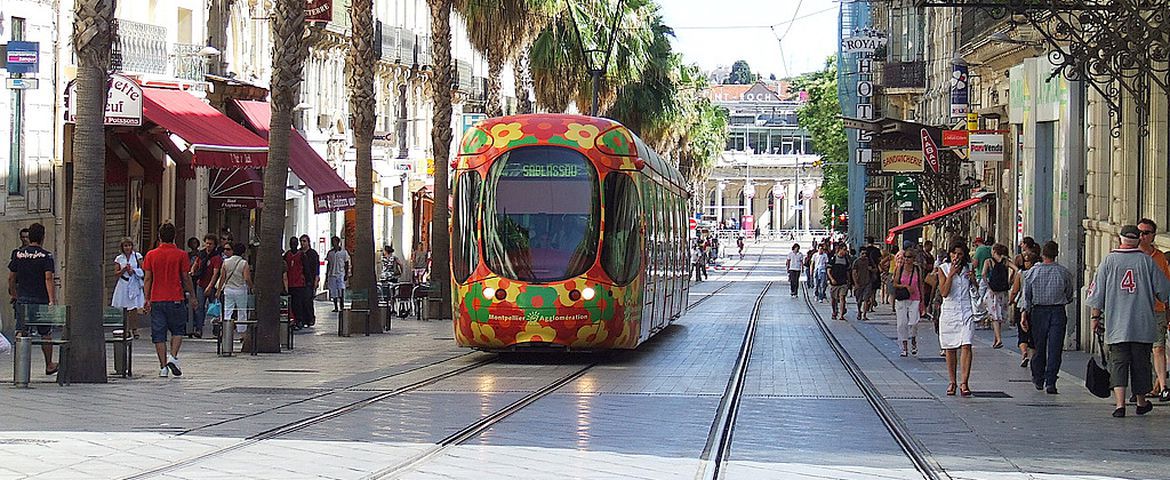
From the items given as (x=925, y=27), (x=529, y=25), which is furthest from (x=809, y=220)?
(x=529, y=25)

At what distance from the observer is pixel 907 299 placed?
25.4 metres

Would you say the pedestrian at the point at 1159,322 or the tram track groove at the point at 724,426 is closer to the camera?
the tram track groove at the point at 724,426

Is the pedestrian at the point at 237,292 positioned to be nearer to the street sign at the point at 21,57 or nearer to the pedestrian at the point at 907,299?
the street sign at the point at 21,57

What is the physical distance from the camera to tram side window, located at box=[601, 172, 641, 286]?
21953 millimetres

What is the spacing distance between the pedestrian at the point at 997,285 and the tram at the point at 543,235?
768 centimetres

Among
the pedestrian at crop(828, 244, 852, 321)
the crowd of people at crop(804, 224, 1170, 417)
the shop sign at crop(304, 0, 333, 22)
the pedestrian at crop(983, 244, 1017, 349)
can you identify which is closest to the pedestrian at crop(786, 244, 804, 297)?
the pedestrian at crop(828, 244, 852, 321)

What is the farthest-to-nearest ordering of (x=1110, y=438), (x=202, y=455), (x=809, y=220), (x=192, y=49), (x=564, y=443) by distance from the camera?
(x=809, y=220), (x=192, y=49), (x=1110, y=438), (x=564, y=443), (x=202, y=455)

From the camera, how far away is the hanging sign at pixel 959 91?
4019 centimetres

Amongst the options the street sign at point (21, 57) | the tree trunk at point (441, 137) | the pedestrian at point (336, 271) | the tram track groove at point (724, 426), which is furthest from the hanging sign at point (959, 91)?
the street sign at point (21, 57)

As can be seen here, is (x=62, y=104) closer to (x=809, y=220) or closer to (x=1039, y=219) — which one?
(x=1039, y=219)

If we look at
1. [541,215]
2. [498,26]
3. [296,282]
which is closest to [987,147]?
[498,26]

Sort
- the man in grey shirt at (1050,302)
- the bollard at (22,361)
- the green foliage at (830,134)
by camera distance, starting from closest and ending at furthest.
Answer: the bollard at (22,361) → the man in grey shirt at (1050,302) → the green foliage at (830,134)

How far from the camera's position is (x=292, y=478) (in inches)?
427

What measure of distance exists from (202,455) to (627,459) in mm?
2986
